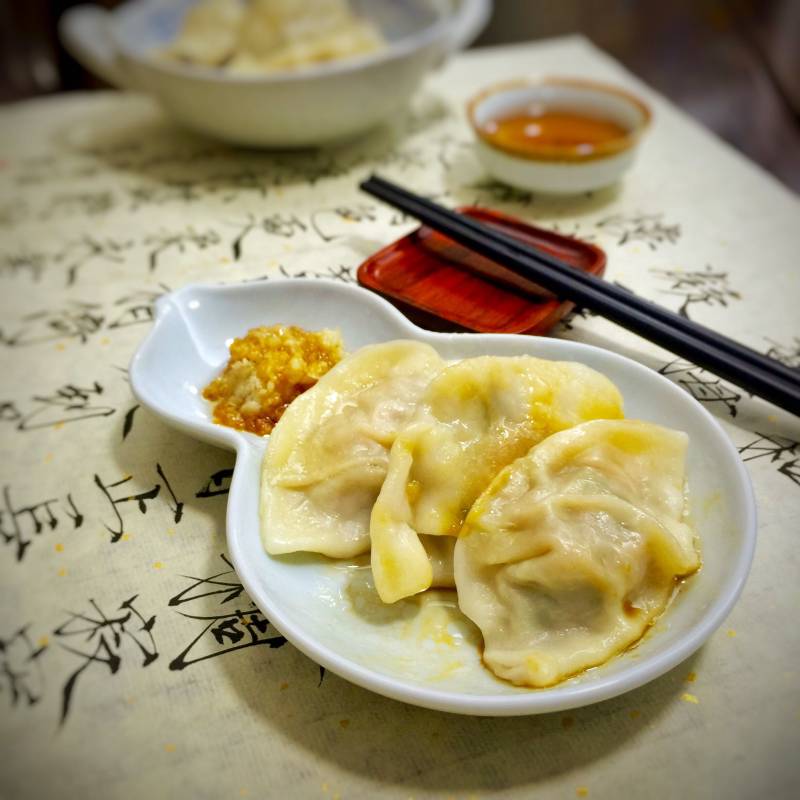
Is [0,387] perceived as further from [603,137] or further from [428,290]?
[603,137]

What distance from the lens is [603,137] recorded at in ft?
7.03

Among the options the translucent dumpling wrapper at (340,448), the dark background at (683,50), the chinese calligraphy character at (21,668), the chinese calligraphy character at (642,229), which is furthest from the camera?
the dark background at (683,50)

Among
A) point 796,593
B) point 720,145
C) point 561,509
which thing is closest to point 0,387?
point 561,509

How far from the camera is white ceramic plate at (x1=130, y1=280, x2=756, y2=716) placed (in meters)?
0.84

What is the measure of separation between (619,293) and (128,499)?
98cm

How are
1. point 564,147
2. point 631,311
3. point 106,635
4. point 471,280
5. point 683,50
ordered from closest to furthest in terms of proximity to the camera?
point 106,635 < point 631,311 < point 471,280 < point 564,147 < point 683,50

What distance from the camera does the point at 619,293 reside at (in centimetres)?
142

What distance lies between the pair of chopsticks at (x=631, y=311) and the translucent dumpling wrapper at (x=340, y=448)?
36 cm

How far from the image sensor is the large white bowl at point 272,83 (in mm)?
2090

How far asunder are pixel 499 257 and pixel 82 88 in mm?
3398

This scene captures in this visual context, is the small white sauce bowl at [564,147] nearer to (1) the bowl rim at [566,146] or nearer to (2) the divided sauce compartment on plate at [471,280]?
(1) the bowl rim at [566,146]

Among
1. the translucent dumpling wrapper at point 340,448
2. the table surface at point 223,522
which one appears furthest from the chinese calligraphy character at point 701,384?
the translucent dumpling wrapper at point 340,448

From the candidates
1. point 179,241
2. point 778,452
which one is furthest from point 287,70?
point 778,452

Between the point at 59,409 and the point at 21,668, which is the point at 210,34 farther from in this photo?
the point at 21,668
